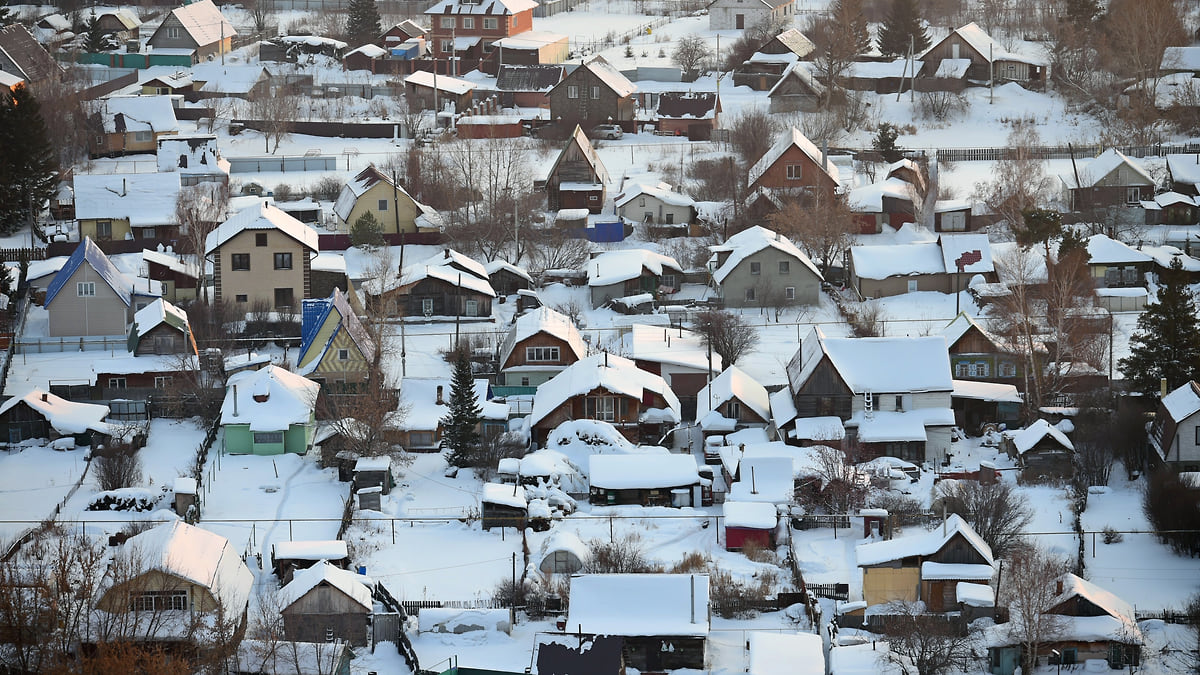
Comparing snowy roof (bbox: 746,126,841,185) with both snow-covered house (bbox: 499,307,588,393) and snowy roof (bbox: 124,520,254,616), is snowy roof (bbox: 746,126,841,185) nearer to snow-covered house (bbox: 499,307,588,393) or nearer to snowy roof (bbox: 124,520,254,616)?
snow-covered house (bbox: 499,307,588,393)

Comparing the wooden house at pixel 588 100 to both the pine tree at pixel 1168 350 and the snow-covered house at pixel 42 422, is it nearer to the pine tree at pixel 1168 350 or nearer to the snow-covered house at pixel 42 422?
the snow-covered house at pixel 42 422

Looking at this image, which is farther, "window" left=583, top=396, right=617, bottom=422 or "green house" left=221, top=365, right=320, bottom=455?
"window" left=583, top=396, right=617, bottom=422

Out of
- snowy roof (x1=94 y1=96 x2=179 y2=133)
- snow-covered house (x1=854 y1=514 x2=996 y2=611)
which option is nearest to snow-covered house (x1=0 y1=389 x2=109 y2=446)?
snow-covered house (x1=854 y1=514 x2=996 y2=611)

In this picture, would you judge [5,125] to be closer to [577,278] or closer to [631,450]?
[577,278]

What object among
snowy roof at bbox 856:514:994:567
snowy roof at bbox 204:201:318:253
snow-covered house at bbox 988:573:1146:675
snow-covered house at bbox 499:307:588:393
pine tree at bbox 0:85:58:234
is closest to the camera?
snow-covered house at bbox 988:573:1146:675

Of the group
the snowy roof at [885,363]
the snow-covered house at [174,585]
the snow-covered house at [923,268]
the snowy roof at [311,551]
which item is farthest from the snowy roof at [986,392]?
the snow-covered house at [174,585]

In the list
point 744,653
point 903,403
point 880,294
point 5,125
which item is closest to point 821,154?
point 880,294
